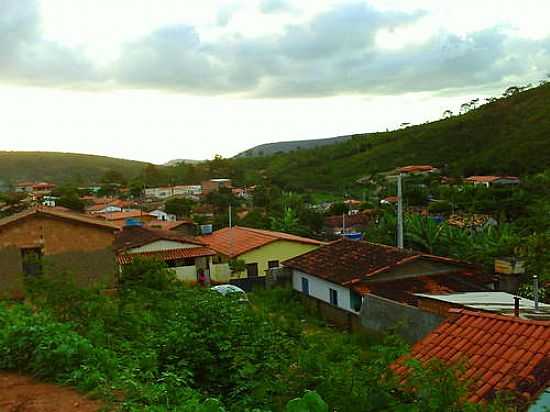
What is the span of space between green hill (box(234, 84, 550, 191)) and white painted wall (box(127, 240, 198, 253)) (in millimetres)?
44538

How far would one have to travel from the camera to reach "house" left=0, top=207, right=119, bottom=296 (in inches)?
692

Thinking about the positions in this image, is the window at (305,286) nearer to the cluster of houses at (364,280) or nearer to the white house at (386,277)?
the cluster of houses at (364,280)

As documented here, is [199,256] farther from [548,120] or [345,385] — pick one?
[548,120]

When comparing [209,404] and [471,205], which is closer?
[209,404]

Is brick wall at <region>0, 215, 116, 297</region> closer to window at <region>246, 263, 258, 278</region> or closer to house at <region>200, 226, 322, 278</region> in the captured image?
house at <region>200, 226, 322, 278</region>

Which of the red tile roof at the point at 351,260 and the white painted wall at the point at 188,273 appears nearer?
the red tile roof at the point at 351,260

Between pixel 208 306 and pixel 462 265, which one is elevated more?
pixel 208 306

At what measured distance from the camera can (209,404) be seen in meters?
4.50

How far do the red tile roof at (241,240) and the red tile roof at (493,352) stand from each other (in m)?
19.0

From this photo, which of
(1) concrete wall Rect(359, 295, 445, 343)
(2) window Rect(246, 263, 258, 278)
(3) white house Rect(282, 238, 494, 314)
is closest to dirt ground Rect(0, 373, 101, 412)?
(1) concrete wall Rect(359, 295, 445, 343)

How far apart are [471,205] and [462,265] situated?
79.7 ft

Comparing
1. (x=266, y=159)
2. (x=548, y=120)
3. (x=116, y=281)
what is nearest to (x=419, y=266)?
(x=116, y=281)

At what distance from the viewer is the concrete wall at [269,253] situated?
27594 mm

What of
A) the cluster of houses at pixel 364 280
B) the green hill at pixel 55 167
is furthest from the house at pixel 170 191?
the cluster of houses at pixel 364 280
